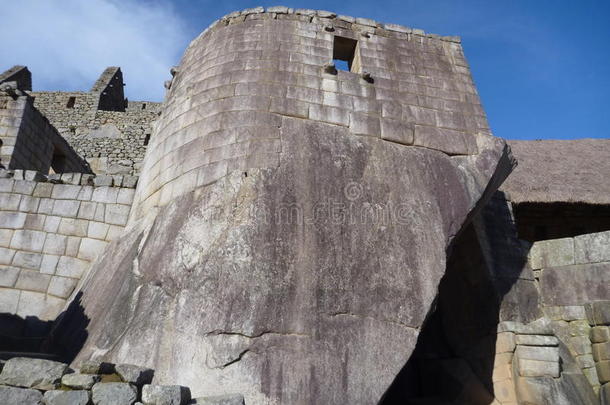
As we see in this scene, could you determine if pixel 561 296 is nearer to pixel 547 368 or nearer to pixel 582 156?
pixel 547 368

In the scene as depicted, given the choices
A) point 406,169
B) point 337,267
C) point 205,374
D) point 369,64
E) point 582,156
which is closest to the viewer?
point 205,374

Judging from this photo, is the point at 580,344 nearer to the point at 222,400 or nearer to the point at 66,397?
the point at 222,400

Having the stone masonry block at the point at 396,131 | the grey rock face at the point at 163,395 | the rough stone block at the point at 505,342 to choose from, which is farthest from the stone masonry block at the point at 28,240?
the rough stone block at the point at 505,342

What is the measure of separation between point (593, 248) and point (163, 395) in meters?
6.21

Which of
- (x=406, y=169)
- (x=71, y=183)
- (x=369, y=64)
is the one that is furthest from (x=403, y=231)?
(x=71, y=183)

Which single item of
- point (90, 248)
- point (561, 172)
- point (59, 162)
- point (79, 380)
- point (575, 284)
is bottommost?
point (79, 380)

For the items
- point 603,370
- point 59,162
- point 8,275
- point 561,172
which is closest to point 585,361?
point 603,370

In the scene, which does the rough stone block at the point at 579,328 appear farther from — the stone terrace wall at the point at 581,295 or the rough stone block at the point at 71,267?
the rough stone block at the point at 71,267

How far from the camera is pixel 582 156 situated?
1217 centimetres

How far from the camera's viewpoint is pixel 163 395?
10.2ft

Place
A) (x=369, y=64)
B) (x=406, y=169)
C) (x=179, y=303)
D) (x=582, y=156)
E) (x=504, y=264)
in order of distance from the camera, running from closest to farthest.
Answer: (x=179, y=303) → (x=406, y=169) → (x=369, y=64) → (x=504, y=264) → (x=582, y=156)

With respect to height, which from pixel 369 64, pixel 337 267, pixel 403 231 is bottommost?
pixel 337 267

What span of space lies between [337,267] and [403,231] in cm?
83

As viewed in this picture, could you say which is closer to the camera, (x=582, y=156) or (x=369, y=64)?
(x=369, y=64)
